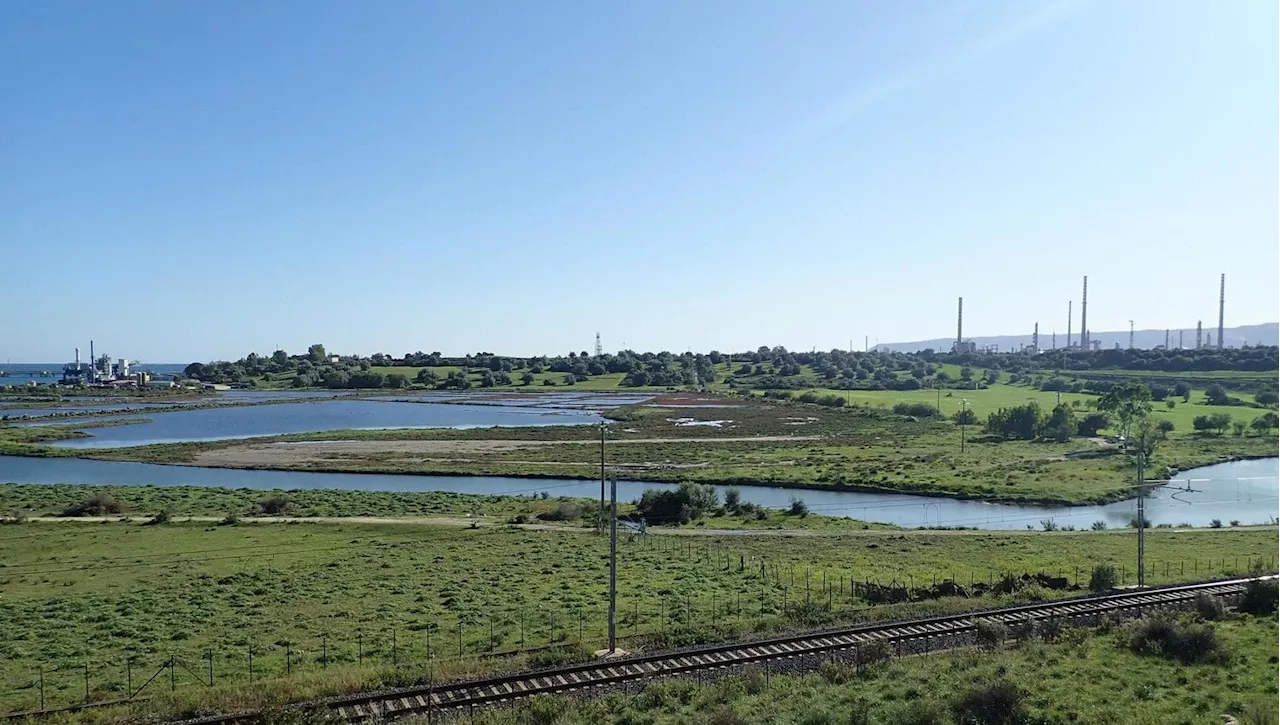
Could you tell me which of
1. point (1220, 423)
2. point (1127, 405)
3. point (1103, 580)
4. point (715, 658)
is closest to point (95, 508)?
point (715, 658)

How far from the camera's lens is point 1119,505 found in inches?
2516

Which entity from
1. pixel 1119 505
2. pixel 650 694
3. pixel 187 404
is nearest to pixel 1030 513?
pixel 1119 505

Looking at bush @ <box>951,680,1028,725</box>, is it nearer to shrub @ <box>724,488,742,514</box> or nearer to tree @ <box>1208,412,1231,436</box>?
shrub @ <box>724,488,742,514</box>

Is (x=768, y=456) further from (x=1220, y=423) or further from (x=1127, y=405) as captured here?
(x=1220, y=423)

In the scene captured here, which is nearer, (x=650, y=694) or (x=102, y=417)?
(x=650, y=694)

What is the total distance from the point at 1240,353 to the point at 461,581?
215 m

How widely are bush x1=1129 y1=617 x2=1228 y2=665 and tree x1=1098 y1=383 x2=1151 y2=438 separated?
76643mm

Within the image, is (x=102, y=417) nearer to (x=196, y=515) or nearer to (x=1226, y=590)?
(x=196, y=515)

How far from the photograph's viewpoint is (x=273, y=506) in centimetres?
5397

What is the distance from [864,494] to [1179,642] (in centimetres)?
4546

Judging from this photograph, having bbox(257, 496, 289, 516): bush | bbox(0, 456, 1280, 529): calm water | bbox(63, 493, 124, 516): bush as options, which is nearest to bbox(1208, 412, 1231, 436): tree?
bbox(0, 456, 1280, 529): calm water

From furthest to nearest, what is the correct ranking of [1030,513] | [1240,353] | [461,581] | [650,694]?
[1240,353] → [1030,513] → [461,581] → [650,694]

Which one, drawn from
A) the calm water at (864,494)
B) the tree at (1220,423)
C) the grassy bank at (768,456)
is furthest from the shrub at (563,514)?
the tree at (1220,423)

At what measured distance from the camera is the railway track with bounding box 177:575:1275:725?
18938 millimetres
